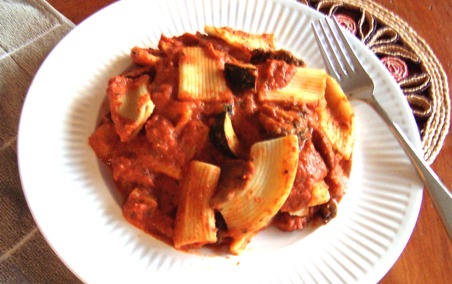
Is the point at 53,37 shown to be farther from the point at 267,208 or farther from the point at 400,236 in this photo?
the point at 400,236

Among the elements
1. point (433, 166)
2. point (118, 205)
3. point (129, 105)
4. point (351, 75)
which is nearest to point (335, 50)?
point (351, 75)

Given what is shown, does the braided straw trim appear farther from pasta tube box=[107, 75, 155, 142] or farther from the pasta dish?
pasta tube box=[107, 75, 155, 142]

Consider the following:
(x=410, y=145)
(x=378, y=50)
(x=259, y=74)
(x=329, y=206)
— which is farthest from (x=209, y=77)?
(x=378, y=50)

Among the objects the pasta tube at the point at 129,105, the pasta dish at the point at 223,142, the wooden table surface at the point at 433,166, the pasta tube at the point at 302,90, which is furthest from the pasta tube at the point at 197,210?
the wooden table surface at the point at 433,166

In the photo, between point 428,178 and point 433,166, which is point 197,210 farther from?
point 433,166

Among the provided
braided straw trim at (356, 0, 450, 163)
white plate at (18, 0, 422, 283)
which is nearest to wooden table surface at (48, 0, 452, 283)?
braided straw trim at (356, 0, 450, 163)

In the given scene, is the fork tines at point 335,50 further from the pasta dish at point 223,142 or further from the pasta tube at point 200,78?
A: the pasta tube at point 200,78
